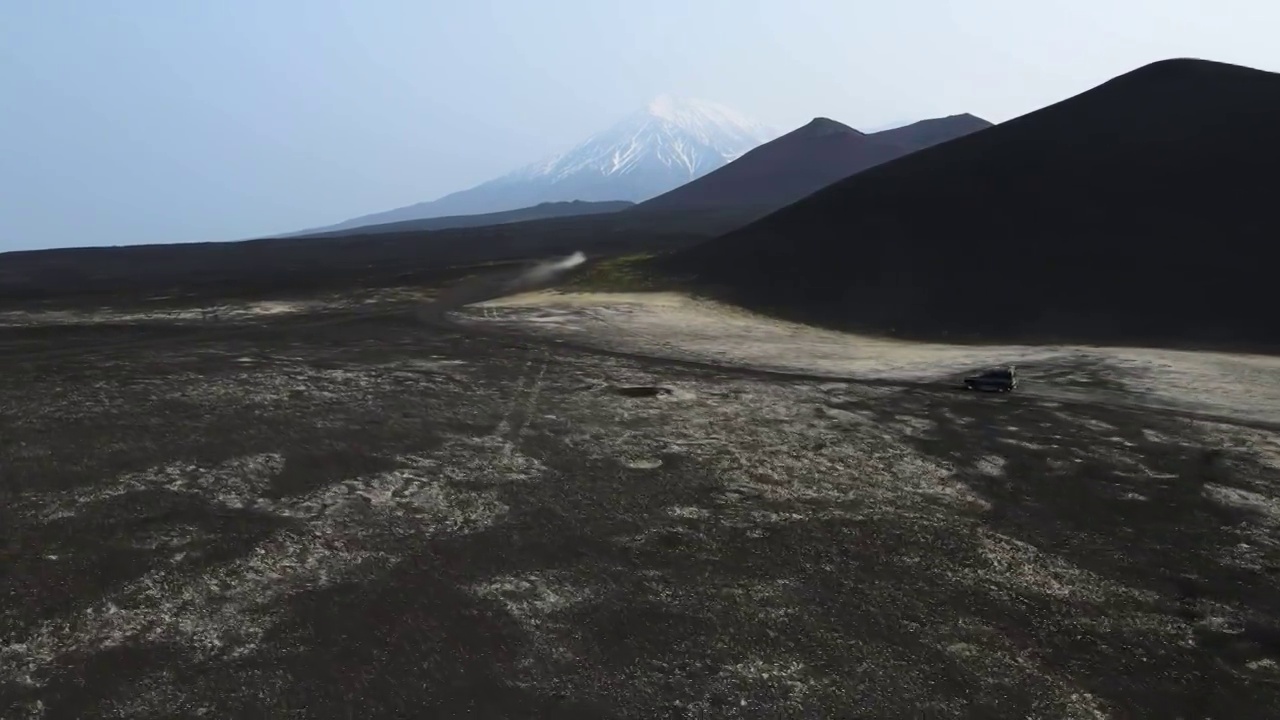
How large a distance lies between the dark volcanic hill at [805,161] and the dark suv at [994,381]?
Result: 118797mm

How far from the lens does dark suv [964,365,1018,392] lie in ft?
68.8

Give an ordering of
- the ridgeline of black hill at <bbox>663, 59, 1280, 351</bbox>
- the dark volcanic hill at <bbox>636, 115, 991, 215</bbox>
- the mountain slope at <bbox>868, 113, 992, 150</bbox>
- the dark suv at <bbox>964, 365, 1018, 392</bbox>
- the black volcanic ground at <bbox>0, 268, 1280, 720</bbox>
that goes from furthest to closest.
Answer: the mountain slope at <bbox>868, 113, 992, 150</bbox>, the dark volcanic hill at <bbox>636, 115, 991, 215</bbox>, the ridgeline of black hill at <bbox>663, 59, 1280, 351</bbox>, the dark suv at <bbox>964, 365, 1018, 392</bbox>, the black volcanic ground at <bbox>0, 268, 1280, 720</bbox>

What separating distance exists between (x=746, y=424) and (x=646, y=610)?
842 centimetres

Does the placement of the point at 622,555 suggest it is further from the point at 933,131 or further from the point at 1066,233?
the point at 933,131

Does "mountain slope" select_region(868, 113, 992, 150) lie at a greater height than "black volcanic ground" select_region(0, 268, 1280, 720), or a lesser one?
greater

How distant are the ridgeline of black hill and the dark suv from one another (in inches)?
409

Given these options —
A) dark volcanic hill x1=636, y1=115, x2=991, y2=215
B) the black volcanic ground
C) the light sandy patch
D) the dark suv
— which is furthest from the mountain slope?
the black volcanic ground

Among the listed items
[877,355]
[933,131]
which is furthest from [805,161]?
[877,355]

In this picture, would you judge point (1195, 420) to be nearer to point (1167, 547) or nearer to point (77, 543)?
point (1167, 547)

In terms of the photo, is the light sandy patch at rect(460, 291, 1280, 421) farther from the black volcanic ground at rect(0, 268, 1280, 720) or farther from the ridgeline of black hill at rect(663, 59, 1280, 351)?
the ridgeline of black hill at rect(663, 59, 1280, 351)

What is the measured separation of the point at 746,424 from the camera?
57.5 ft

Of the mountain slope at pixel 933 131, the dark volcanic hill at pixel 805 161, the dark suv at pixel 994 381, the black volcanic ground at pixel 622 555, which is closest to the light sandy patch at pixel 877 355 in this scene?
the dark suv at pixel 994 381

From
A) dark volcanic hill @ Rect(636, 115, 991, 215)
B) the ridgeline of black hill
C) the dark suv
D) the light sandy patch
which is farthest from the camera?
dark volcanic hill @ Rect(636, 115, 991, 215)

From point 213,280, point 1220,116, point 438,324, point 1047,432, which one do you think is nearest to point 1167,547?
point 1047,432
